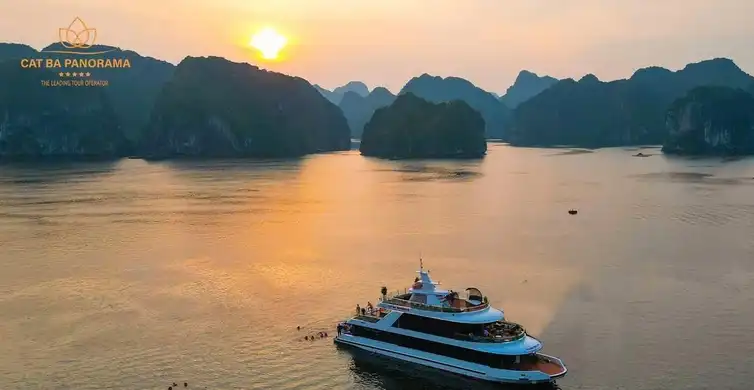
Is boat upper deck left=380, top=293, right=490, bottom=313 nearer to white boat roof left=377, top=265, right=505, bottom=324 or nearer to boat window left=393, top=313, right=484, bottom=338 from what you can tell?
white boat roof left=377, top=265, right=505, bottom=324

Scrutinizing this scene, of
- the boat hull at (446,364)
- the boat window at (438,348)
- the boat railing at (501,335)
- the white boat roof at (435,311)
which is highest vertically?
the white boat roof at (435,311)

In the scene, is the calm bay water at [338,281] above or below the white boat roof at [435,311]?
below

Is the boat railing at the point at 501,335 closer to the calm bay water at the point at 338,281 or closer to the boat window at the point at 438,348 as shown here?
the boat window at the point at 438,348

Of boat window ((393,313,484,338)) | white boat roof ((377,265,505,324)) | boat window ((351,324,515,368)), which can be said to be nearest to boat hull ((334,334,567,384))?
boat window ((351,324,515,368))

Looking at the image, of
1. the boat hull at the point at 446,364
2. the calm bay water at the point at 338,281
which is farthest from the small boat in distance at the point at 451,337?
the calm bay water at the point at 338,281

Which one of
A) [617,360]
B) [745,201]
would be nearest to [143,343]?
[617,360]

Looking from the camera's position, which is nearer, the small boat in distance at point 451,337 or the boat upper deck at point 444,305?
the small boat in distance at point 451,337

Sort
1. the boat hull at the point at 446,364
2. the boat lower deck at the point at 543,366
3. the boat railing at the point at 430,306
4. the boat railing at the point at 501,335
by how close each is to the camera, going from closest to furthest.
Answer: the boat hull at the point at 446,364 < the boat lower deck at the point at 543,366 < the boat railing at the point at 501,335 < the boat railing at the point at 430,306

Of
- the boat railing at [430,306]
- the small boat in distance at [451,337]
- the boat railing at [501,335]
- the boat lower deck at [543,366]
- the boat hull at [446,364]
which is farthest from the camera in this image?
the boat railing at [430,306]

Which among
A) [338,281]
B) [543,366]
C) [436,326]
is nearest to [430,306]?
[436,326]
